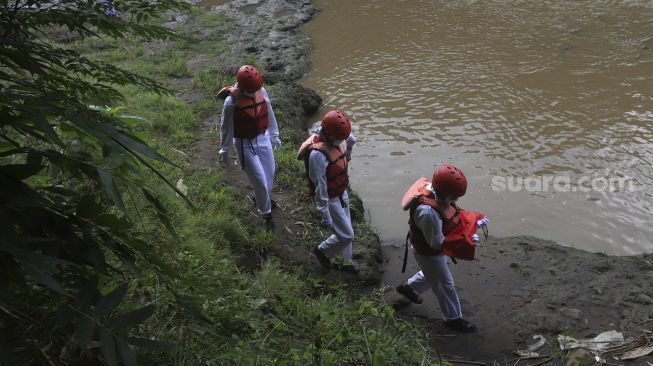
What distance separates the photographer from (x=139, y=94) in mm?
8594

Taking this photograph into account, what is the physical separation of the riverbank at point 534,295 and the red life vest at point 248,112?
2156mm

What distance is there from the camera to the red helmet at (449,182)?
459cm

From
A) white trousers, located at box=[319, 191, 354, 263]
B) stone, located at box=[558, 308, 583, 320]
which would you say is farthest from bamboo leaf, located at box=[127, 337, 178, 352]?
stone, located at box=[558, 308, 583, 320]

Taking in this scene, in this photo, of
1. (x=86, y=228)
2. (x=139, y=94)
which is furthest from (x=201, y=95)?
(x=86, y=228)

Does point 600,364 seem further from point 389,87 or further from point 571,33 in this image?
point 571,33

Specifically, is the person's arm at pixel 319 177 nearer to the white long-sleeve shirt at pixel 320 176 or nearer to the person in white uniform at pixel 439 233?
the white long-sleeve shirt at pixel 320 176

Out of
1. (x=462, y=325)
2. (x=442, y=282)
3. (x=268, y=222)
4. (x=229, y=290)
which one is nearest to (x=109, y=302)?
(x=229, y=290)

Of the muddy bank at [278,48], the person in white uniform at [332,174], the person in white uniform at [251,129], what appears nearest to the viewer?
the person in white uniform at [332,174]

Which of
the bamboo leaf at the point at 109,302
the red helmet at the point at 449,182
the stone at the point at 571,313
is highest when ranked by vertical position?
the bamboo leaf at the point at 109,302

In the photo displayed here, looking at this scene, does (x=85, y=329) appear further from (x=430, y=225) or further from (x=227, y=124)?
(x=227, y=124)

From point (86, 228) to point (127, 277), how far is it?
1.37 meters

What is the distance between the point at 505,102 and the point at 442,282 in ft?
17.6

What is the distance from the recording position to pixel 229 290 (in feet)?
12.4

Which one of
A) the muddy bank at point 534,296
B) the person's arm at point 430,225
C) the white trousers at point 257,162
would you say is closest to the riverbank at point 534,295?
the muddy bank at point 534,296
